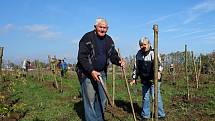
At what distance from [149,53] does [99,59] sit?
2.01m

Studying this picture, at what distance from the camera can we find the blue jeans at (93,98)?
595 cm

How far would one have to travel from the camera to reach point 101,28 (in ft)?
19.1

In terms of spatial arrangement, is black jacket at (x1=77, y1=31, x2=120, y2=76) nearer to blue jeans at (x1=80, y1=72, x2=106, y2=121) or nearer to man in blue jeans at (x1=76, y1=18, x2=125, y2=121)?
man in blue jeans at (x1=76, y1=18, x2=125, y2=121)

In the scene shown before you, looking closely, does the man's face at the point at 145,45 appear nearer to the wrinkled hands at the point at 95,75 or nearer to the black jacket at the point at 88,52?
the black jacket at the point at 88,52

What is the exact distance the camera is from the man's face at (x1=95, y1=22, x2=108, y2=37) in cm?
580

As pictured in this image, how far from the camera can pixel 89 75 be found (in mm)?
5895

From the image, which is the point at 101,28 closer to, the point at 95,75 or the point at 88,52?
the point at 88,52

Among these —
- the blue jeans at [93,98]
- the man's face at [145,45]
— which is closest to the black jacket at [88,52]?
Result: the blue jeans at [93,98]

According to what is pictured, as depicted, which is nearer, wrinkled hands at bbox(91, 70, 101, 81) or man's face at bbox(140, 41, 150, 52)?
wrinkled hands at bbox(91, 70, 101, 81)

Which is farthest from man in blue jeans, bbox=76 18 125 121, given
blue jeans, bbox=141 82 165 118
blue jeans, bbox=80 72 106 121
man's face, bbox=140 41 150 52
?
blue jeans, bbox=141 82 165 118

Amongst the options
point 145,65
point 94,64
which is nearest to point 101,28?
point 94,64

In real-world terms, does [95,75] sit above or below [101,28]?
below

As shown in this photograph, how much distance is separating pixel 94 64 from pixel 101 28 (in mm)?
637

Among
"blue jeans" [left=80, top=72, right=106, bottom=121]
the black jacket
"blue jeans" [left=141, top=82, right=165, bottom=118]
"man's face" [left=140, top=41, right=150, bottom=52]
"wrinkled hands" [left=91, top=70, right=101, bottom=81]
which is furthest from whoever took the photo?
"blue jeans" [left=141, top=82, right=165, bottom=118]
